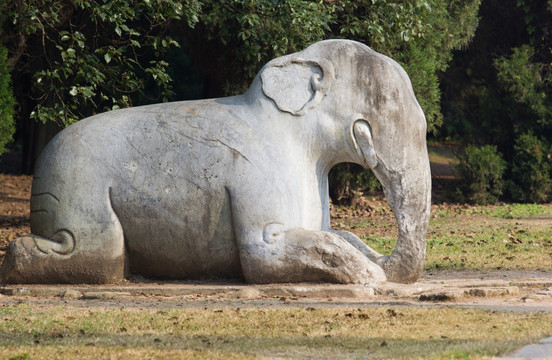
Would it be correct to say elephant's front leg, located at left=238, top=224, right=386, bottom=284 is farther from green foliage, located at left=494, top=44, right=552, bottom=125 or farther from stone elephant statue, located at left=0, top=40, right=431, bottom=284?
green foliage, located at left=494, top=44, right=552, bottom=125

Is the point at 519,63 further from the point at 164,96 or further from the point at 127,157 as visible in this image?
the point at 127,157

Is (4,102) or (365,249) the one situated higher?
(4,102)

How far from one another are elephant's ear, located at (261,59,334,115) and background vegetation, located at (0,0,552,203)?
2264mm

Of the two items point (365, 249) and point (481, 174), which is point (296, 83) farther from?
point (481, 174)

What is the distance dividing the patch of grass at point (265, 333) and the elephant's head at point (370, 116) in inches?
57.5

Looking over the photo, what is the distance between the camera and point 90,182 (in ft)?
27.9

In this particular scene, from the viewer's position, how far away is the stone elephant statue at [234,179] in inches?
329

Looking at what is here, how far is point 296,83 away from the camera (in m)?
8.70

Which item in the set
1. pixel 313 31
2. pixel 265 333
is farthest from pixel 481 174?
pixel 265 333

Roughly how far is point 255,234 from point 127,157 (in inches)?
56.6

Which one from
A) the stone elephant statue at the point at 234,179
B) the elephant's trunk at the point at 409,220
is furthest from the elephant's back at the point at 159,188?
the elephant's trunk at the point at 409,220

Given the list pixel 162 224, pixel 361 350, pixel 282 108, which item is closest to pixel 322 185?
pixel 282 108

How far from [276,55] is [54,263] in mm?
6458

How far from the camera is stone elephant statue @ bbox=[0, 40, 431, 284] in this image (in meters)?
8.37
